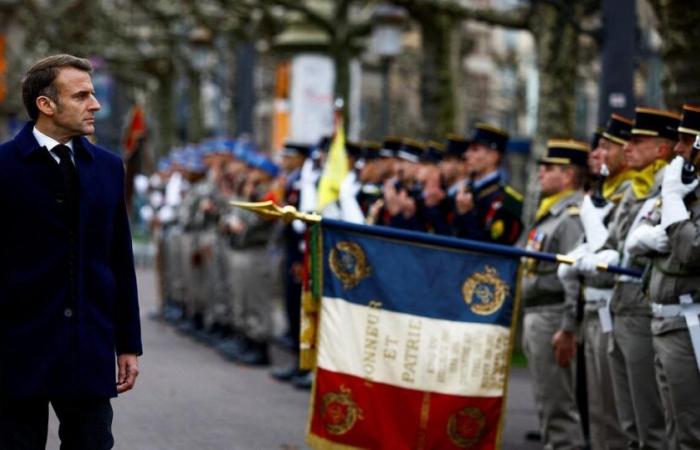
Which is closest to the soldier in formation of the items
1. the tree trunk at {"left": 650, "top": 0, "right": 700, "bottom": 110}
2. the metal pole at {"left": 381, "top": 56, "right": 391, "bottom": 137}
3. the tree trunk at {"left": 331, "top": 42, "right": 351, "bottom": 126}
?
the tree trunk at {"left": 650, "top": 0, "right": 700, "bottom": 110}

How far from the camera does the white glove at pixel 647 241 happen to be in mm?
8211

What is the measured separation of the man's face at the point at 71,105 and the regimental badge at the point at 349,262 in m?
3.50

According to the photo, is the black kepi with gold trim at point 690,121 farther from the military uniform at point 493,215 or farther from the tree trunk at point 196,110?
the tree trunk at point 196,110

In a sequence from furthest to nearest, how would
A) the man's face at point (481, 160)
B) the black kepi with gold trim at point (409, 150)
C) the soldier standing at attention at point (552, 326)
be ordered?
the black kepi with gold trim at point (409, 150), the man's face at point (481, 160), the soldier standing at attention at point (552, 326)

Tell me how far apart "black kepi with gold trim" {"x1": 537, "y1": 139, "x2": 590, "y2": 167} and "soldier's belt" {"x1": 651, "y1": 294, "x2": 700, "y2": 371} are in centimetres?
259

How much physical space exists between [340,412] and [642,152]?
2.18m

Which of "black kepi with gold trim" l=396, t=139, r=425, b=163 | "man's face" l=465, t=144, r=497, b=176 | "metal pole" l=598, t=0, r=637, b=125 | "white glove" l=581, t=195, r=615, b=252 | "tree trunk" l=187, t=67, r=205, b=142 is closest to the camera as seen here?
"white glove" l=581, t=195, r=615, b=252

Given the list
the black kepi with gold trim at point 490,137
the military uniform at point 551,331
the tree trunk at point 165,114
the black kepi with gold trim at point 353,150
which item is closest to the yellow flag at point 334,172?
the black kepi with gold trim at point 353,150

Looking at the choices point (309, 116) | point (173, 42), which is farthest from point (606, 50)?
point (173, 42)

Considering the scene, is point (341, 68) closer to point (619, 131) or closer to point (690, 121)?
point (619, 131)

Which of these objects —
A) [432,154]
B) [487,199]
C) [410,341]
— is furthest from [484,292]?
[432,154]

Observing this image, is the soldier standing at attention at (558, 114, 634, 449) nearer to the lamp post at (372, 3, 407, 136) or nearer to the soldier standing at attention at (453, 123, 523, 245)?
the soldier standing at attention at (453, 123, 523, 245)

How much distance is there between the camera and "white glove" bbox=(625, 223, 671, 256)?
8.21 meters

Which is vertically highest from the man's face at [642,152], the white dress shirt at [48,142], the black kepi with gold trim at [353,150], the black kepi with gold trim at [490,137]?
the white dress shirt at [48,142]
